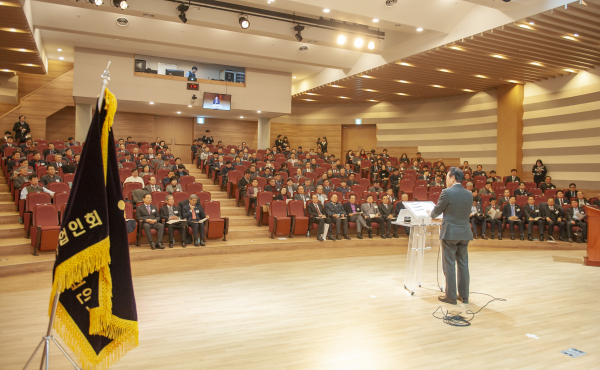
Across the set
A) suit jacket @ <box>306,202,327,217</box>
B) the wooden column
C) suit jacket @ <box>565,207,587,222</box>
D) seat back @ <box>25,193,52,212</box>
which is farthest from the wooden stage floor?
the wooden column

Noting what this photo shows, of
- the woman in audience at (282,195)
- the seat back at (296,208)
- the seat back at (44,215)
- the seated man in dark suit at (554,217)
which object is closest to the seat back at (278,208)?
the seat back at (296,208)

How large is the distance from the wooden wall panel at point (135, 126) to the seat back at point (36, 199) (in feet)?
26.0

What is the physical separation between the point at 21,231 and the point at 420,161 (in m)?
10.9

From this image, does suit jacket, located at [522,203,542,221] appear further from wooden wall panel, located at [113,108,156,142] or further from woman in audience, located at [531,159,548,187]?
wooden wall panel, located at [113,108,156,142]

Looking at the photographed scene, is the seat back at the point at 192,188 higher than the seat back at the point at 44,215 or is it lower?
higher

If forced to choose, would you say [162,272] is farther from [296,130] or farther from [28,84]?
[296,130]

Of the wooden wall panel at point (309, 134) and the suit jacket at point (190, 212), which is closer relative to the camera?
the suit jacket at point (190, 212)

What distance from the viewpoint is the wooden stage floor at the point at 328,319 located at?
2.58 metres

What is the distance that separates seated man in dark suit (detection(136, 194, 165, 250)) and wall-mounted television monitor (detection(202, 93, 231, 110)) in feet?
20.7

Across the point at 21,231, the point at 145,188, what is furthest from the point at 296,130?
the point at 21,231

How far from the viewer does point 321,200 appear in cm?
834

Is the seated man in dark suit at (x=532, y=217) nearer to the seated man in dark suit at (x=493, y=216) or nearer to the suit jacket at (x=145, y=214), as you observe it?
the seated man in dark suit at (x=493, y=216)

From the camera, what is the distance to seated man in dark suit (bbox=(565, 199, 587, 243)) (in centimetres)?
802

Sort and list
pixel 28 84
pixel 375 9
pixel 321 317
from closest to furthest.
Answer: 1. pixel 321 317
2. pixel 375 9
3. pixel 28 84
